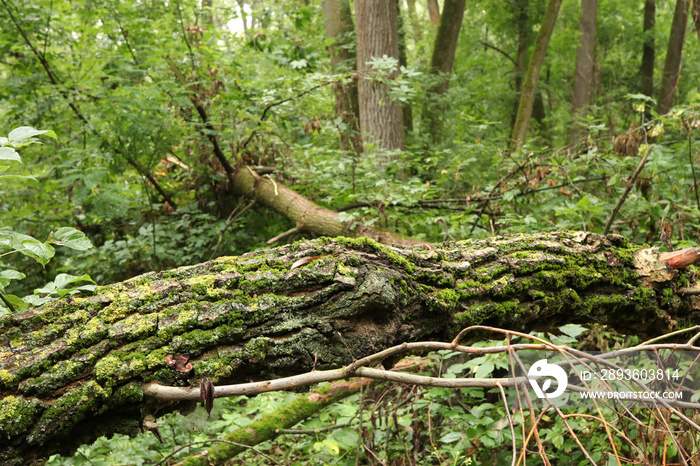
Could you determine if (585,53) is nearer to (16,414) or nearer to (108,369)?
(108,369)

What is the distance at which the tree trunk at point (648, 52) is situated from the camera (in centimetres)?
1201

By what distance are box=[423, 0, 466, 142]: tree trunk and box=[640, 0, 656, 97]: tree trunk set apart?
6560 millimetres

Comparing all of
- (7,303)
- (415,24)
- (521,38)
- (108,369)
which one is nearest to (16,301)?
(7,303)

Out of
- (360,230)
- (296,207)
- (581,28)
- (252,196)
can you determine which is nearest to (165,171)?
(252,196)

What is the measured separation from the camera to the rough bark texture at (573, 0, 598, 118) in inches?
425

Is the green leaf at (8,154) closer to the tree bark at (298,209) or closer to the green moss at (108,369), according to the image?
the green moss at (108,369)

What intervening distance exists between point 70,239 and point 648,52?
564 inches

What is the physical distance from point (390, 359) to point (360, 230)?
2.50m

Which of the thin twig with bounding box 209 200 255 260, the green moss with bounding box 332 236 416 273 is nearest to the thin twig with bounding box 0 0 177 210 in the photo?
the thin twig with bounding box 209 200 255 260

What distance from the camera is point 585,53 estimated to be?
10.7 m

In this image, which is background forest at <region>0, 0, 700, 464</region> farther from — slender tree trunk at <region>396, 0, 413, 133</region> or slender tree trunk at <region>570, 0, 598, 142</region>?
slender tree trunk at <region>570, 0, 598, 142</region>

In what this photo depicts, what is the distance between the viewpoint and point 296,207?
16.0 ft

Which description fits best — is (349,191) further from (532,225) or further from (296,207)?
(532,225)

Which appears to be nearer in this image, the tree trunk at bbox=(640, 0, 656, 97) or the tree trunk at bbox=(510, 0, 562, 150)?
the tree trunk at bbox=(510, 0, 562, 150)
